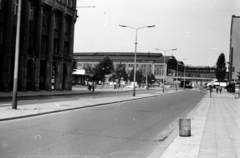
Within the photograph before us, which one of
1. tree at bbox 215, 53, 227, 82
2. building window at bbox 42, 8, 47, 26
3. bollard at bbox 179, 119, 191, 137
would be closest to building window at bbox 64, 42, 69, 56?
building window at bbox 42, 8, 47, 26

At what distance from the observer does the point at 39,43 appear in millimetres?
40594

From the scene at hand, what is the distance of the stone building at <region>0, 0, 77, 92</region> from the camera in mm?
34344

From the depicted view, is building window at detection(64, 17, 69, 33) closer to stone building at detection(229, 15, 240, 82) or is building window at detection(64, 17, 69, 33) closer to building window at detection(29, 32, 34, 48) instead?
→ building window at detection(29, 32, 34, 48)

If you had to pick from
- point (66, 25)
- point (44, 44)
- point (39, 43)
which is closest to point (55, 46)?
point (44, 44)

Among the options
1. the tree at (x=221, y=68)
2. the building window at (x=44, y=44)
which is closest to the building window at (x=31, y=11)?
the building window at (x=44, y=44)

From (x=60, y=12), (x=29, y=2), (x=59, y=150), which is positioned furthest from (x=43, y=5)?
(x=59, y=150)

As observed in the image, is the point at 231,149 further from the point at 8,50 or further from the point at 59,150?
the point at 8,50

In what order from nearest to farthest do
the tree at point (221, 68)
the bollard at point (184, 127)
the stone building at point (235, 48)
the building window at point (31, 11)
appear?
the bollard at point (184, 127), the building window at point (31, 11), the stone building at point (235, 48), the tree at point (221, 68)

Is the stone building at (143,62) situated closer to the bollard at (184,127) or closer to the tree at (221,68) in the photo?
the tree at (221,68)

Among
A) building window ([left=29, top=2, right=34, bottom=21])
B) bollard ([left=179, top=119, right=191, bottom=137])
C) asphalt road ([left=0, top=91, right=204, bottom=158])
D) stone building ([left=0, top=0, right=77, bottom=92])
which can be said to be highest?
building window ([left=29, top=2, right=34, bottom=21])

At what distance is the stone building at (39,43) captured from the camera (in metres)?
34.3

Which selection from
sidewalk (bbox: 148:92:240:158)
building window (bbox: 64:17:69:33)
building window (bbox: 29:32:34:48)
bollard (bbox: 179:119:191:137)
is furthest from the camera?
building window (bbox: 64:17:69:33)

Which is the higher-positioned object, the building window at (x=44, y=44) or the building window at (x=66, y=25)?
the building window at (x=66, y=25)

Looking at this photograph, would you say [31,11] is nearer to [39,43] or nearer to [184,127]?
[39,43]
